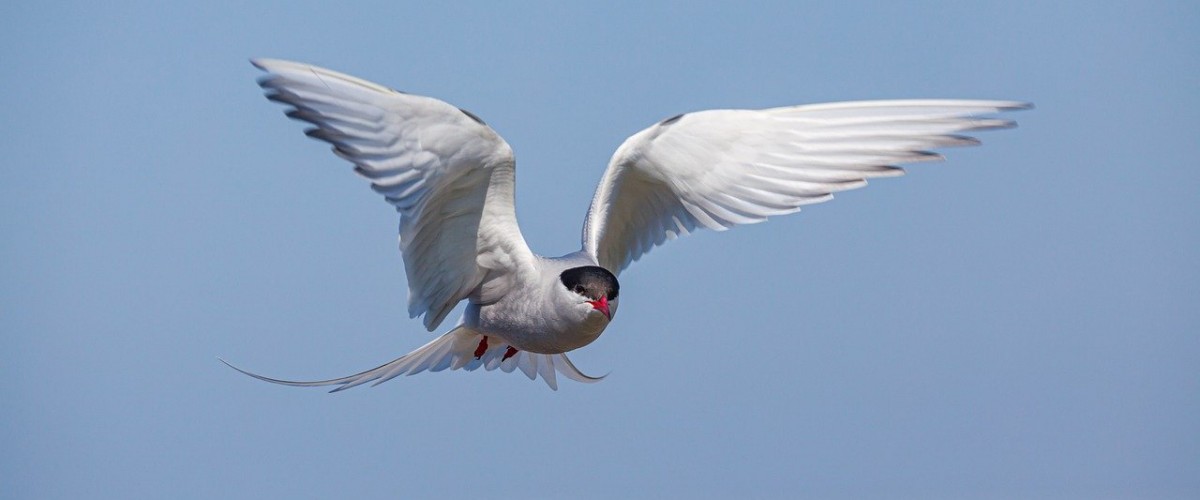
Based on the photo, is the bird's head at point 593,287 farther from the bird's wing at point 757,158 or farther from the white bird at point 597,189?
the bird's wing at point 757,158

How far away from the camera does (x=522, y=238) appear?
5805 millimetres

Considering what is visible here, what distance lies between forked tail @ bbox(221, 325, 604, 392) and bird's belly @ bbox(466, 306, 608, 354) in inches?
13.9

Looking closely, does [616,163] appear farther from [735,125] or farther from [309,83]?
[309,83]

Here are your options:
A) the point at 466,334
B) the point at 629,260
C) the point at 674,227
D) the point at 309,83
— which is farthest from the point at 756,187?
the point at 309,83

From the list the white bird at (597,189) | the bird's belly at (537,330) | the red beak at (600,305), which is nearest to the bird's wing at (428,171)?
the white bird at (597,189)

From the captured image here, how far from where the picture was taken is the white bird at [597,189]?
481 centimetres

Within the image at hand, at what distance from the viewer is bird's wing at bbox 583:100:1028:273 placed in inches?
210

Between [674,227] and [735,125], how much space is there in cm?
84

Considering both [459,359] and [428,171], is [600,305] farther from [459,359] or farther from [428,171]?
[459,359]

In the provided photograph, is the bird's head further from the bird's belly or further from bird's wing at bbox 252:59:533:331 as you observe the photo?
bird's wing at bbox 252:59:533:331

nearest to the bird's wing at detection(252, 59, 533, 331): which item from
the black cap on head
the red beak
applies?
the black cap on head

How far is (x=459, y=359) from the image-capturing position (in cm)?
693

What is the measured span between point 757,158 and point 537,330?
1.24m

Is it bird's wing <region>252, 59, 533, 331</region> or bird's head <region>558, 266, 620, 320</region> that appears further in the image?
bird's head <region>558, 266, 620, 320</region>
